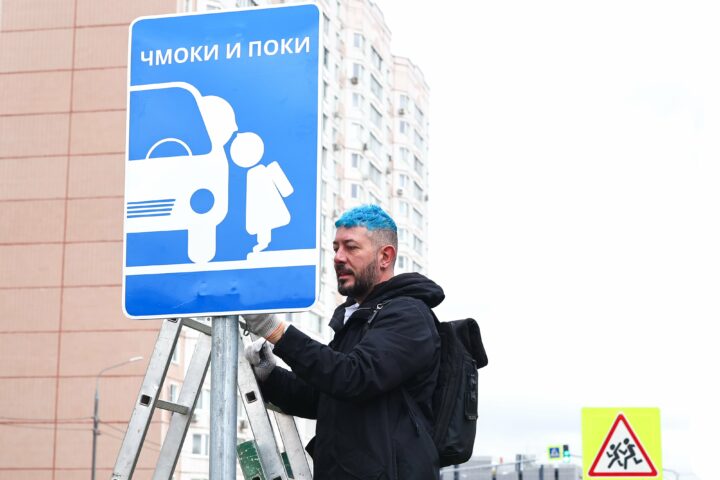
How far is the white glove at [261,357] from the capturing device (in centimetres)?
487

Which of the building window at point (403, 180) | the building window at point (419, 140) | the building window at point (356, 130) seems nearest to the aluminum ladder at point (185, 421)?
the building window at point (356, 130)

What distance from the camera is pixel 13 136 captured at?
6128 cm

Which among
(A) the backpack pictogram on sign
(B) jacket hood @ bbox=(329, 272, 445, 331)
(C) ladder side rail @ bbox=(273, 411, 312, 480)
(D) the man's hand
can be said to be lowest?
(A) the backpack pictogram on sign

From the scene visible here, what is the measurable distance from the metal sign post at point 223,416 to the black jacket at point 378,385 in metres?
0.39

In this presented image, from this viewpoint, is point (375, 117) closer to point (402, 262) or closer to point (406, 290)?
point (402, 262)

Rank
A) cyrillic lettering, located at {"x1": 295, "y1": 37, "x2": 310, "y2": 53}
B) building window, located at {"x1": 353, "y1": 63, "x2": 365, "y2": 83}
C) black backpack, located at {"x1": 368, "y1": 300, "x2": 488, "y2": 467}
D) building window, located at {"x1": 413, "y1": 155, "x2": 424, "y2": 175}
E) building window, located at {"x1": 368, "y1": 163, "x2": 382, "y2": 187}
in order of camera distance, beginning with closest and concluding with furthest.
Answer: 1. cyrillic lettering, located at {"x1": 295, "y1": 37, "x2": 310, "y2": 53}
2. black backpack, located at {"x1": 368, "y1": 300, "x2": 488, "y2": 467}
3. building window, located at {"x1": 353, "y1": 63, "x2": 365, "y2": 83}
4. building window, located at {"x1": 368, "y1": 163, "x2": 382, "y2": 187}
5. building window, located at {"x1": 413, "y1": 155, "x2": 424, "y2": 175}

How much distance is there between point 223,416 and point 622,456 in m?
11.5

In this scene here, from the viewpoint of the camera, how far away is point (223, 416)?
384 centimetres

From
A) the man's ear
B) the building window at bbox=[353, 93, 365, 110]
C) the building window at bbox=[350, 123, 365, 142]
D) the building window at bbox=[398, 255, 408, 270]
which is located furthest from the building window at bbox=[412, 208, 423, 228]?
the man's ear

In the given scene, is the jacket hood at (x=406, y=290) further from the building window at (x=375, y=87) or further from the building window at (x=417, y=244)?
the building window at (x=417, y=244)

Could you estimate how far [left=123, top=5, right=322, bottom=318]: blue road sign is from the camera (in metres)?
3.97

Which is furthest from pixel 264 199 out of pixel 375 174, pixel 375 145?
pixel 375 145

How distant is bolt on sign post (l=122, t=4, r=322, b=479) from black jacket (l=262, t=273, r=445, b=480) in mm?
384

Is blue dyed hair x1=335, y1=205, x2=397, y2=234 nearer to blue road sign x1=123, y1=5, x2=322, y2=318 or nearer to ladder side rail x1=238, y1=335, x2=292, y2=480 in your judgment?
ladder side rail x1=238, y1=335, x2=292, y2=480
